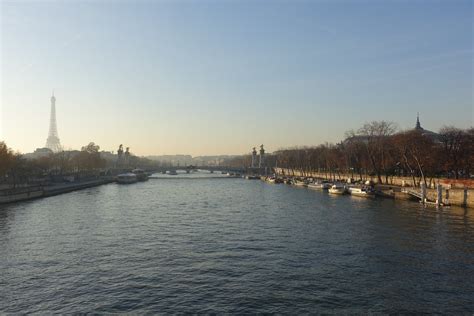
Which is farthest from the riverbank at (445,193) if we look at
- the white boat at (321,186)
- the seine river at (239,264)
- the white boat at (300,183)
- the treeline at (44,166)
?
the treeline at (44,166)

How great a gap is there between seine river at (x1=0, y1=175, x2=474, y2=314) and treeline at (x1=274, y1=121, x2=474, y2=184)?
84.1 feet

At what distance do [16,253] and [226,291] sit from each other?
16.3m

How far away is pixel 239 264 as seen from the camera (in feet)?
82.7

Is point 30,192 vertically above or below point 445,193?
below

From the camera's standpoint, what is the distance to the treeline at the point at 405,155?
68375 millimetres

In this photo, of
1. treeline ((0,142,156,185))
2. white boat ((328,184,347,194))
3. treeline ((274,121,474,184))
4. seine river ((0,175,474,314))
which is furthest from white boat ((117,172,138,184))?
seine river ((0,175,474,314))

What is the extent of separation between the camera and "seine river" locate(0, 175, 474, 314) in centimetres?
1895

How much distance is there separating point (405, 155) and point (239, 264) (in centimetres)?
5766

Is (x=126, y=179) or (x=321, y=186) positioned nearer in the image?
(x=321, y=186)

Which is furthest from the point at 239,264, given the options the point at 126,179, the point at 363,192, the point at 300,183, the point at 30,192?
the point at 126,179

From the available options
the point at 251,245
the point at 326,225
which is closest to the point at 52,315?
the point at 251,245

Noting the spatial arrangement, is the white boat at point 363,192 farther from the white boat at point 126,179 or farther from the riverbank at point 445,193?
the white boat at point 126,179

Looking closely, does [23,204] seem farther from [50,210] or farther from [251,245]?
[251,245]

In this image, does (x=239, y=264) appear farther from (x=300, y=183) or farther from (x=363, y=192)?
(x=300, y=183)
